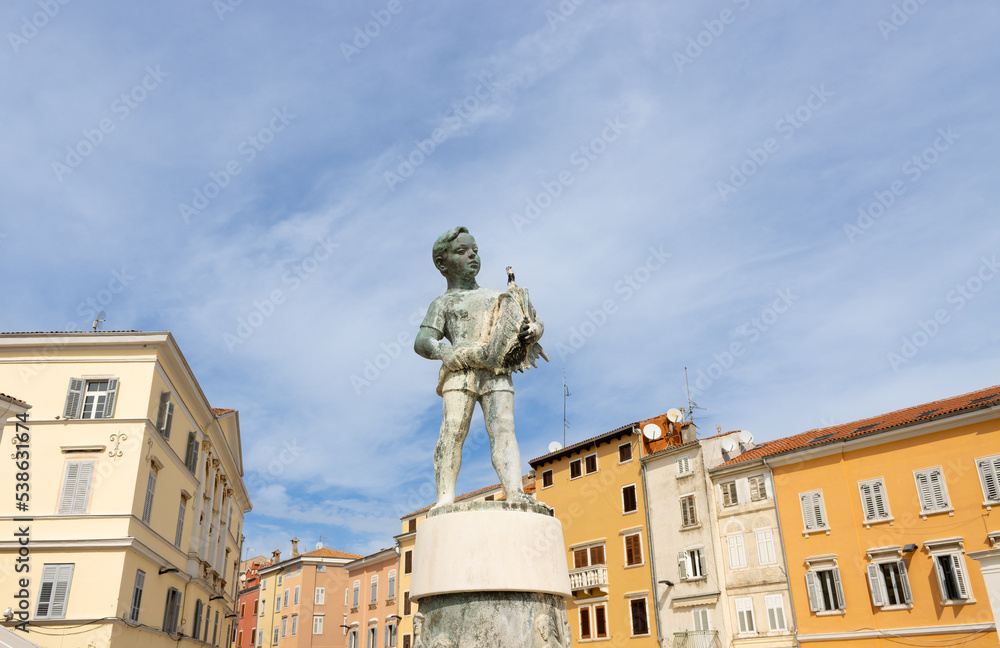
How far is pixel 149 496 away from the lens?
80.1 feet

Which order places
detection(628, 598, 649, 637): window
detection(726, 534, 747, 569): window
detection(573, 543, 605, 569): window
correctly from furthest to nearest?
detection(573, 543, 605, 569): window → detection(628, 598, 649, 637): window → detection(726, 534, 747, 569): window

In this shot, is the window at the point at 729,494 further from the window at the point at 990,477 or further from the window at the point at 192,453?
the window at the point at 192,453

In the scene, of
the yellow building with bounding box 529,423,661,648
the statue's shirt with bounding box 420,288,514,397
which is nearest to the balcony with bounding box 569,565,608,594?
the yellow building with bounding box 529,423,661,648

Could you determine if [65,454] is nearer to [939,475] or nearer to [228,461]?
[228,461]

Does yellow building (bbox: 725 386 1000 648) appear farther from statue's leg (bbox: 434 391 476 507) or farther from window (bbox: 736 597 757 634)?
statue's leg (bbox: 434 391 476 507)

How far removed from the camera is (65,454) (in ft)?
76.2

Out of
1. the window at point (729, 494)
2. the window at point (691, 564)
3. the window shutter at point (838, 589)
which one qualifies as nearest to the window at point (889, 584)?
the window shutter at point (838, 589)

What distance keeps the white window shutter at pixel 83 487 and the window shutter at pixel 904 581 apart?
27.0m

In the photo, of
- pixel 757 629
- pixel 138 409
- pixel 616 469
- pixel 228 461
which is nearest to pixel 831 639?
pixel 757 629

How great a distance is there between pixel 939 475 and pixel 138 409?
27.4m

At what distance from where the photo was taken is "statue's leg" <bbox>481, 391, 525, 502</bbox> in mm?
6617

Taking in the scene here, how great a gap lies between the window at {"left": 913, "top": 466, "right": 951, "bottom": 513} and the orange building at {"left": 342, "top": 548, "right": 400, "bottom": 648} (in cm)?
3226

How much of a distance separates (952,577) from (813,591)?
15.9 feet

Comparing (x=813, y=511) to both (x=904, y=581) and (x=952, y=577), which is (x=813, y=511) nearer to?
(x=904, y=581)
